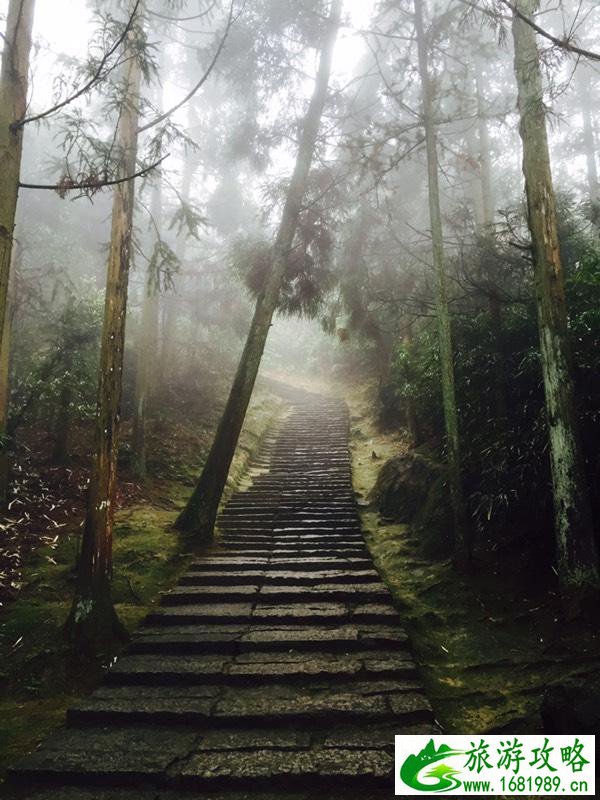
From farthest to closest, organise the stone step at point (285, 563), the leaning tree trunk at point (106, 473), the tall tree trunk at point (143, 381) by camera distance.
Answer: the tall tree trunk at point (143, 381)
the stone step at point (285, 563)
the leaning tree trunk at point (106, 473)

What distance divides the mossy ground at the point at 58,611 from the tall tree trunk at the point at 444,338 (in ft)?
14.0

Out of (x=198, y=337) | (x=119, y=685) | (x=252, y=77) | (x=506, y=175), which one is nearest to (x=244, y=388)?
(x=119, y=685)

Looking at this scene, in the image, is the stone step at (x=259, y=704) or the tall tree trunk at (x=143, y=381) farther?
the tall tree trunk at (x=143, y=381)

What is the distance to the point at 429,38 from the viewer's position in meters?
7.86

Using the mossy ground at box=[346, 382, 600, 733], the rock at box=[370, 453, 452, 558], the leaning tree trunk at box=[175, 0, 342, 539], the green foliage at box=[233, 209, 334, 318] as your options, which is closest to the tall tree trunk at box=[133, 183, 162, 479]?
the leaning tree trunk at box=[175, 0, 342, 539]

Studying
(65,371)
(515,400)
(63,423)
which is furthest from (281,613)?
(65,371)

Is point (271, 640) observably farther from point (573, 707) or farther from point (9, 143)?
point (9, 143)

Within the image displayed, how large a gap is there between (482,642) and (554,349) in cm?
341

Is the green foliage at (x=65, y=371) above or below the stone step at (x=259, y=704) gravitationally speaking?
above

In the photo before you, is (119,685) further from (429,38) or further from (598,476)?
(429,38)

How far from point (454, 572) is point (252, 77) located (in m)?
11.8

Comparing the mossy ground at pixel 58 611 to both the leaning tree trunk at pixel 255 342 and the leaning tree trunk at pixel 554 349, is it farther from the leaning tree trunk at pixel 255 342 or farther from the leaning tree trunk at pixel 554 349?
the leaning tree trunk at pixel 554 349

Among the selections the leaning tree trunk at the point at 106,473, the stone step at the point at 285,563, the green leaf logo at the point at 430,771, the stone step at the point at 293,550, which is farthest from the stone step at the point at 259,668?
the stone step at the point at 293,550

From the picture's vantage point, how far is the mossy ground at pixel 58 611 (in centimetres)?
414
